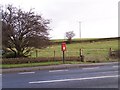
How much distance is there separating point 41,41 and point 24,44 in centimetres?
133

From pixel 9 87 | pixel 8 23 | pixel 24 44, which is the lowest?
pixel 9 87

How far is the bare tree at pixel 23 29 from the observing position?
2348 cm

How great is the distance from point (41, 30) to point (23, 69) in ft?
17.1

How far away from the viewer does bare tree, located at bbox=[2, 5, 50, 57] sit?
2348 cm

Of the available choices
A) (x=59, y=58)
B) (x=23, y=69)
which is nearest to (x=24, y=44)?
(x=59, y=58)

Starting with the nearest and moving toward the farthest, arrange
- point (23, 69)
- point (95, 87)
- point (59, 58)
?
point (95, 87), point (23, 69), point (59, 58)

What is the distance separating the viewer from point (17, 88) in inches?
463

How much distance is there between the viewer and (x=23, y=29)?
2370 centimetres

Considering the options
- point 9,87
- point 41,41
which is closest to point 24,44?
point 41,41

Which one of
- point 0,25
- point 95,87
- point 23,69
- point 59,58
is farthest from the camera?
point 59,58

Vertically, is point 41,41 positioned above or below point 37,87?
above

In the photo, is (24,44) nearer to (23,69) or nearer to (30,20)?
(30,20)

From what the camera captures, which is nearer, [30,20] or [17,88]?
[17,88]

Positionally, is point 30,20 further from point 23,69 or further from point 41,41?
point 23,69
